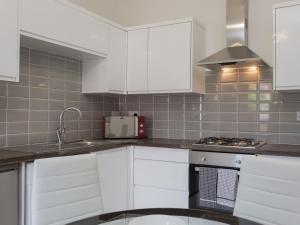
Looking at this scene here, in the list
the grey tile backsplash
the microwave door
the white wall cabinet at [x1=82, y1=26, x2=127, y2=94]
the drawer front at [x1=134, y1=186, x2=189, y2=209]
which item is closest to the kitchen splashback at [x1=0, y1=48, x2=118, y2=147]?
the grey tile backsplash

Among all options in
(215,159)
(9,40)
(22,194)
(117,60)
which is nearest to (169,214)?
(22,194)

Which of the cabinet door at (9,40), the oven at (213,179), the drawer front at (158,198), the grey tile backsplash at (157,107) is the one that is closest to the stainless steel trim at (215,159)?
the oven at (213,179)

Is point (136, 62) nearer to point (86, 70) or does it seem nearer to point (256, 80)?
point (86, 70)

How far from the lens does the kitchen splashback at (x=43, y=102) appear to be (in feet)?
8.19

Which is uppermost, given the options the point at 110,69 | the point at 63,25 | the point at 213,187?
the point at 63,25

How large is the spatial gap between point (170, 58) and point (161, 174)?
1182 mm

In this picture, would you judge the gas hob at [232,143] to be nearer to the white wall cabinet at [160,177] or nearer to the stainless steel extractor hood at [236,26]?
the white wall cabinet at [160,177]

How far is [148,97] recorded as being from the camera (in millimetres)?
3639

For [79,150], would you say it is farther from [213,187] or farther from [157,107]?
[157,107]

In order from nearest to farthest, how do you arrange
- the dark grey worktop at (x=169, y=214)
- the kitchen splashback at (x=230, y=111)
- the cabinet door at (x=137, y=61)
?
the dark grey worktop at (x=169, y=214)
the kitchen splashback at (x=230, y=111)
the cabinet door at (x=137, y=61)

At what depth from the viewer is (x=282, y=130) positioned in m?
2.94

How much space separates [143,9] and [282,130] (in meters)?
2.14

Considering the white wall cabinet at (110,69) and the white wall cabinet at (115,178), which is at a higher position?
the white wall cabinet at (110,69)

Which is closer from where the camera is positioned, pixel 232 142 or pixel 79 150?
pixel 79 150
